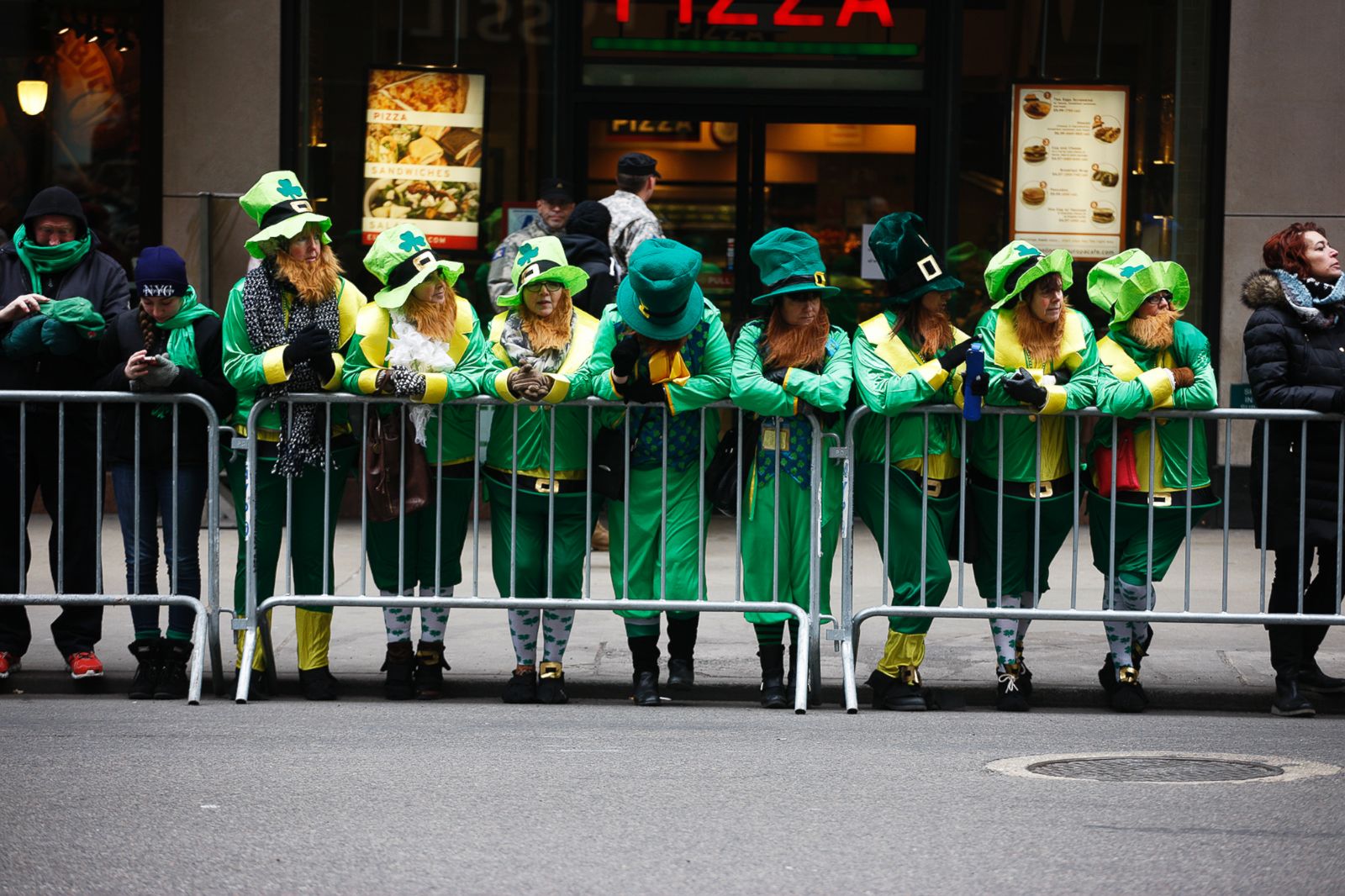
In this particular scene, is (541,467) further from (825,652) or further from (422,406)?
(825,652)

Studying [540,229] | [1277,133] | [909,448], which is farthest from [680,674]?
[1277,133]

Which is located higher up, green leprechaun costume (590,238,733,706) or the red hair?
the red hair

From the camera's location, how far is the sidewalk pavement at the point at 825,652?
25.8ft

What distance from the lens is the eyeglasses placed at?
7406 mm

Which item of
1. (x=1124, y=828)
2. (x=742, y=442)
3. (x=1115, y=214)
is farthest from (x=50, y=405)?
(x=1115, y=214)

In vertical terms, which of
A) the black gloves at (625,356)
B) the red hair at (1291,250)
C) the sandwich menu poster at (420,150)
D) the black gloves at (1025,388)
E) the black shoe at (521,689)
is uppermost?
the sandwich menu poster at (420,150)

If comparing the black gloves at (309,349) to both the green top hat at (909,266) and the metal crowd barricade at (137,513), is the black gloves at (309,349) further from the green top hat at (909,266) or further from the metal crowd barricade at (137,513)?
the green top hat at (909,266)

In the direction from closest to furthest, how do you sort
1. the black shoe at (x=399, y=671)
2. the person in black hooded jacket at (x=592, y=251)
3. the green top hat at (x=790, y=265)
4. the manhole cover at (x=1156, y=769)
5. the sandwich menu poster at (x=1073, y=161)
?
the manhole cover at (x=1156, y=769) → the green top hat at (x=790, y=265) → the black shoe at (x=399, y=671) → the person in black hooded jacket at (x=592, y=251) → the sandwich menu poster at (x=1073, y=161)

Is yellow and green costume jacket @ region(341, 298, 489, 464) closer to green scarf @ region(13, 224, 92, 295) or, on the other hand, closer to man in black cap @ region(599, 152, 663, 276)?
green scarf @ region(13, 224, 92, 295)

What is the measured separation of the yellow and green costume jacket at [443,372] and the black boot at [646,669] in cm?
105

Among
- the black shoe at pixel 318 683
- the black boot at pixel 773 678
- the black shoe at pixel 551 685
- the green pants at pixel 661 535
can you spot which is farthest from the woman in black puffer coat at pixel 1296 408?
the black shoe at pixel 318 683

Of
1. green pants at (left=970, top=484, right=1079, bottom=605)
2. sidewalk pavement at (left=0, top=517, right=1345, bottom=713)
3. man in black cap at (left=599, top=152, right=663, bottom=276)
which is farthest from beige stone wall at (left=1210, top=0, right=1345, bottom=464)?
green pants at (left=970, top=484, right=1079, bottom=605)

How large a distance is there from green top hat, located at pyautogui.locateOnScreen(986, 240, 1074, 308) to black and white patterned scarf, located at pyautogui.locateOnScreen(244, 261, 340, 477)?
2.73m

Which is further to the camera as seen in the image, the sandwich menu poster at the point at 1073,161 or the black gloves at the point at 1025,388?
the sandwich menu poster at the point at 1073,161
